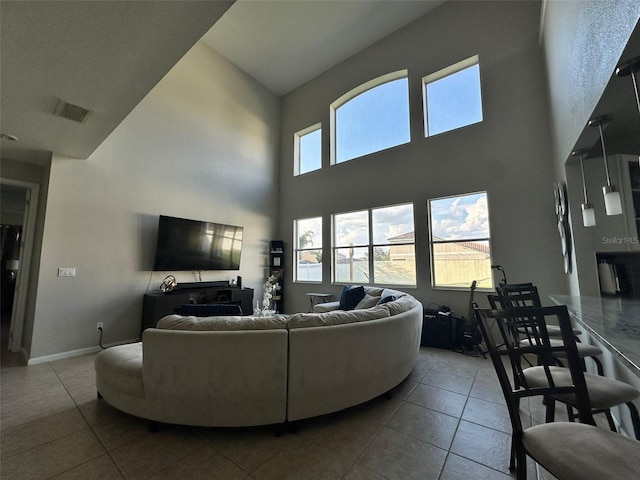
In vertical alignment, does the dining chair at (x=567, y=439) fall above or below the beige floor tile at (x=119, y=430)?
above

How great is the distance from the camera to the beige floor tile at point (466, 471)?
1511 mm

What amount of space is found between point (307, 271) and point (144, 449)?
474 cm

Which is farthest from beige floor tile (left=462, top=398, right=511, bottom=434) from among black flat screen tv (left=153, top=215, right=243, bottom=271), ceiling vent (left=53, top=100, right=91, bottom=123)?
black flat screen tv (left=153, top=215, right=243, bottom=271)

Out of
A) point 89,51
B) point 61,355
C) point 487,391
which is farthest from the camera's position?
point 61,355

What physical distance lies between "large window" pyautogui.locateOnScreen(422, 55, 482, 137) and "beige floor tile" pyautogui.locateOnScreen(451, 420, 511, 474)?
14.7 ft

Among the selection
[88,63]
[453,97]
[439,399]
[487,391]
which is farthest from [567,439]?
[453,97]

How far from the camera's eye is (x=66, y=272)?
12.0 feet

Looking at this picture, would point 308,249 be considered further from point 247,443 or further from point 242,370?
point 247,443

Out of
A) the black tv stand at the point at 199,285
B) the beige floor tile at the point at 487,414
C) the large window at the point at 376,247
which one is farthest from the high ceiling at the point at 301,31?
the beige floor tile at the point at 487,414

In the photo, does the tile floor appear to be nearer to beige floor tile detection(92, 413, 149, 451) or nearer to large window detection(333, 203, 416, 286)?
beige floor tile detection(92, 413, 149, 451)

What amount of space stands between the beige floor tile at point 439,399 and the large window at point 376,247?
2.48m

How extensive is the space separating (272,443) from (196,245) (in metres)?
3.92

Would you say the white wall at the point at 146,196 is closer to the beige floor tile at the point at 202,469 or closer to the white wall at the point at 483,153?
the white wall at the point at 483,153

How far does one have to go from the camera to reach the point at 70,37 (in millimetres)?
1747
